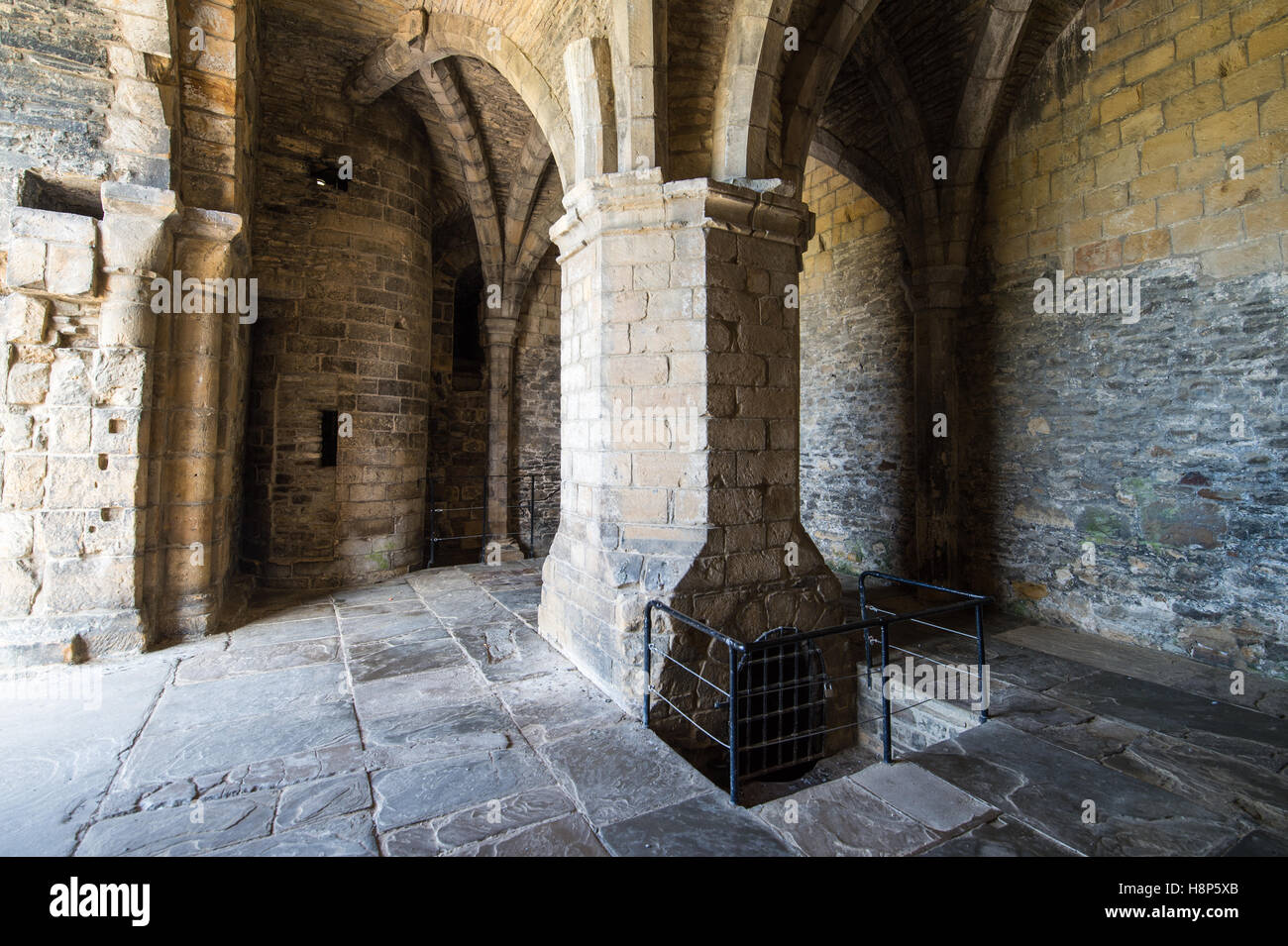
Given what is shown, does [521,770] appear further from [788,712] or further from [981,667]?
[981,667]

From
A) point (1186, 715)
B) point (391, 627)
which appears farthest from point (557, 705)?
point (1186, 715)

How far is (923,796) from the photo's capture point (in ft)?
8.66

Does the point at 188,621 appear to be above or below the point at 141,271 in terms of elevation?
below

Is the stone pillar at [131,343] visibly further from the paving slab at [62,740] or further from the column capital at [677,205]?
the column capital at [677,205]

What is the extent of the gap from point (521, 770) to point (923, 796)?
68.4 inches

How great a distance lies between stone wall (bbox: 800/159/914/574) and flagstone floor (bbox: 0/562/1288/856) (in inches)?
132

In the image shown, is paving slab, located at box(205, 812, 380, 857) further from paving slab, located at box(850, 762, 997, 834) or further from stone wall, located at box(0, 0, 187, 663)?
stone wall, located at box(0, 0, 187, 663)

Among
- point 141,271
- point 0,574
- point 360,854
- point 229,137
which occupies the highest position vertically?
point 229,137

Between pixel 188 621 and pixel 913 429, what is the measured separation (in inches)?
285

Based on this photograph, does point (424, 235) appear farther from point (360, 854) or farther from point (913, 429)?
point (360, 854)

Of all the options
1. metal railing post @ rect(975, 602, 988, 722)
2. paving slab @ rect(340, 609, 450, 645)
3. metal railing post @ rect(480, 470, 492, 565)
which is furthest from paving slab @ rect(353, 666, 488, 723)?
metal railing post @ rect(480, 470, 492, 565)

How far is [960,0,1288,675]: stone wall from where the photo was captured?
425 centimetres
